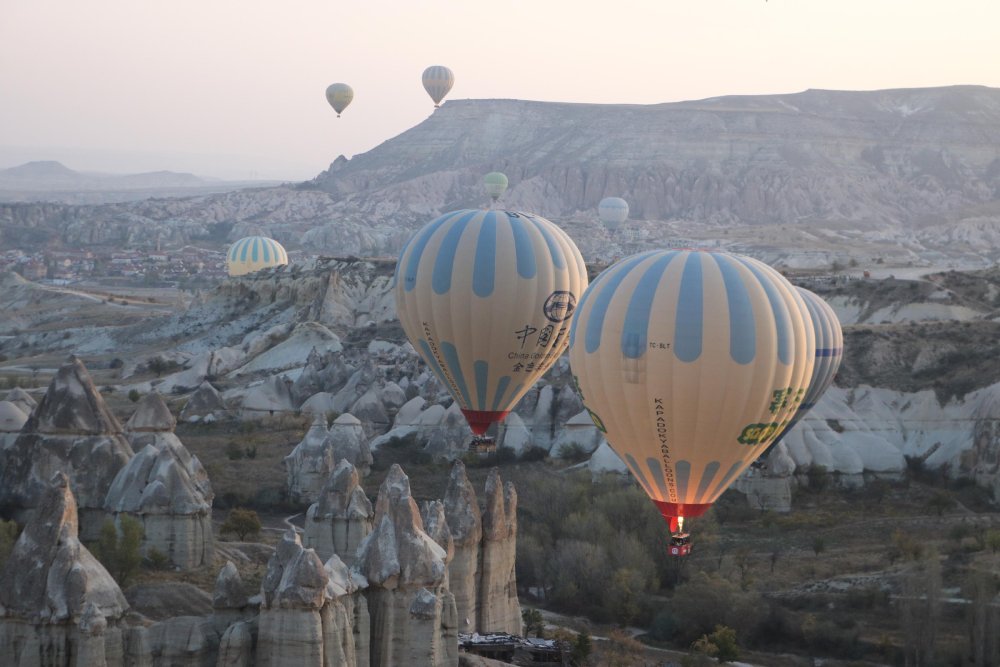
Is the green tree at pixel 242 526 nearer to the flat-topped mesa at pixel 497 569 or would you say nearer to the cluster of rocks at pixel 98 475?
the cluster of rocks at pixel 98 475

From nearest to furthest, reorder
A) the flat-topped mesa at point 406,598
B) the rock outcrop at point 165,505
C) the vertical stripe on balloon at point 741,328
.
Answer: the flat-topped mesa at point 406,598 → the vertical stripe on balloon at point 741,328 → the rock outcrop at point 165,505

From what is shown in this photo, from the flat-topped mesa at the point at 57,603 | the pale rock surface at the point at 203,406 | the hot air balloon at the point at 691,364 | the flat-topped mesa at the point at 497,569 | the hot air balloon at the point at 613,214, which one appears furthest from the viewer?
the hot air balloon at the point at 613,214

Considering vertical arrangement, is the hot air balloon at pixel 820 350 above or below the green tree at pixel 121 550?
above

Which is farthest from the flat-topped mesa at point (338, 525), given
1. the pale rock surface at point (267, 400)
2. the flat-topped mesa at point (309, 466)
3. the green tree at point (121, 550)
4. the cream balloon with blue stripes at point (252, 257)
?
the cream balloon with blue stripes at point (252, 257)

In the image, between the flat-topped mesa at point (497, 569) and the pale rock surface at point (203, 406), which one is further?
the pale rock surface at point (203, 406)

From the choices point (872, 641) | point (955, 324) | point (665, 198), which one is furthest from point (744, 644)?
point (665, 198)

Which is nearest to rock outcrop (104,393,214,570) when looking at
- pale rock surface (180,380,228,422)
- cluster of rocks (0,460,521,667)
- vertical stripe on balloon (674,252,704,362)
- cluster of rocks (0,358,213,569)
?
cluster of rocks (0,358,213,569)
